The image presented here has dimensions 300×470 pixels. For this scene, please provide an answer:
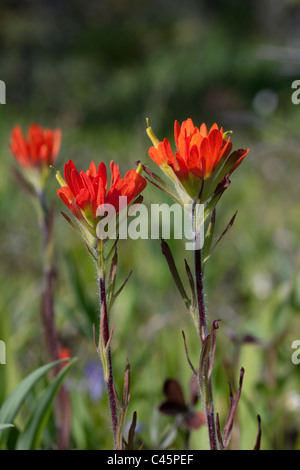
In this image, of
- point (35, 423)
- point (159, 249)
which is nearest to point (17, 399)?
point (35, 423)

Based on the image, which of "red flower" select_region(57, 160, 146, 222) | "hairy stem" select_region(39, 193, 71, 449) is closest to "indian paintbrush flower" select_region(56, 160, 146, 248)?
"red flower" select_region(57, 160, 146, 222)

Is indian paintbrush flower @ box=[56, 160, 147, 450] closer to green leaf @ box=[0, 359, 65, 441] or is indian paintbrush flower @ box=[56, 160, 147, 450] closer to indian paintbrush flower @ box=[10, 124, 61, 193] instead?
green leaf @ box=[0, 359, 65, 441]

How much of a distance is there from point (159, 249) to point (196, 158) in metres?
1.09

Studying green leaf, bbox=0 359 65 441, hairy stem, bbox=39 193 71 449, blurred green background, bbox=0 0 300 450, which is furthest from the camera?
blurred green background, bbox=0 0 300 450

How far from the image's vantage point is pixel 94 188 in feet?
1.68

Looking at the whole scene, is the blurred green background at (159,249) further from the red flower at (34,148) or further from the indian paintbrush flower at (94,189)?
the indian paintbrush flower at (94,189)

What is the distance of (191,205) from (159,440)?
0.49m

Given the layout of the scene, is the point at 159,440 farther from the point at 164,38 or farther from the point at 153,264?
the point at 164,38

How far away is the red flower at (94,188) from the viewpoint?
0.51 meters

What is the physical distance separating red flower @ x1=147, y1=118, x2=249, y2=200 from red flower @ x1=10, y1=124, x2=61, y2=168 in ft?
1.45

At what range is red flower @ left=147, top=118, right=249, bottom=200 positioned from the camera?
500 millimetres

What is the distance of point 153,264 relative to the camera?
5.24ft

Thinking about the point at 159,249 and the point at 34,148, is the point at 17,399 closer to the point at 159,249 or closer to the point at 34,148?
the point at 34,148
